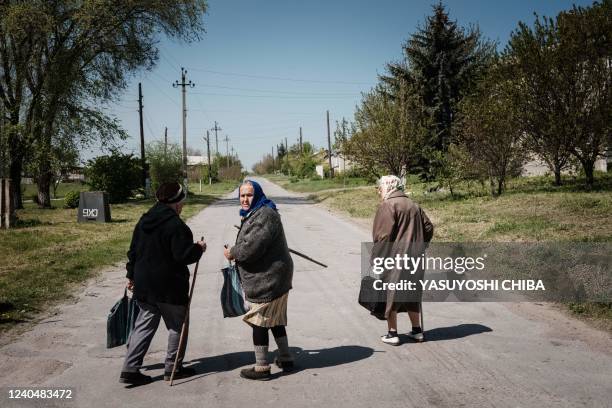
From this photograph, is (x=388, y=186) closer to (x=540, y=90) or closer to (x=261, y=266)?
(x=261, y=266)

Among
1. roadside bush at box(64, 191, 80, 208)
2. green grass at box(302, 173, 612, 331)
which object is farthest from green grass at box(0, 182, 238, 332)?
roadside bush at box(64, 191, 80, 208)

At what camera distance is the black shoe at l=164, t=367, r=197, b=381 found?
429 cm

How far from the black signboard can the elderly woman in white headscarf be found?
15.3 metres

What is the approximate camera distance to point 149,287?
412 cm

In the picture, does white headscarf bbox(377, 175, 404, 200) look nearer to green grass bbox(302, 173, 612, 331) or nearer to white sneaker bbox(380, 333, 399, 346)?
white sneaker bbox(380, 333, 399, 346)

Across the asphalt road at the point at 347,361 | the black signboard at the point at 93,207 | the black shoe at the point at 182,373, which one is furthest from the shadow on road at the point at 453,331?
the black signboard at the point at 93,207

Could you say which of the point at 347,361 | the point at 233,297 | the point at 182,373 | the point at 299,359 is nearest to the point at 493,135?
the point at 347,361

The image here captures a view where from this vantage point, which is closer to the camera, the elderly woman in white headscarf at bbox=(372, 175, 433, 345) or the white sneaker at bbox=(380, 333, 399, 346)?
the elderly woman in white headscarf at bbox=(372, 175, 433, 345)

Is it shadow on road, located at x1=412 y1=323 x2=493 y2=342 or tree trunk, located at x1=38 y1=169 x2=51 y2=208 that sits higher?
tree trunk, located at x1=38 y1=169 x2=51 y2=208

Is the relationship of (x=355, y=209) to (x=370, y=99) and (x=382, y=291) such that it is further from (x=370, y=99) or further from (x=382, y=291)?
(x=382, y=291)

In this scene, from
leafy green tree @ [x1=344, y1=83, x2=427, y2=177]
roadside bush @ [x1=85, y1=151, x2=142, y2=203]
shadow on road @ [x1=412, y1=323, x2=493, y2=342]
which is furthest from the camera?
roadside bush @ [x1=85, y1=151, x2=142, y2=203]

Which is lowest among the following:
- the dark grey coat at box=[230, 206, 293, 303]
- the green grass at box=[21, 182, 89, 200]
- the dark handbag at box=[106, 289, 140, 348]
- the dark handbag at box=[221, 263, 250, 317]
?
the dark handbag at box=[106, 289, 140, 348]

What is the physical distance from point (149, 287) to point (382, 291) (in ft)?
7.53

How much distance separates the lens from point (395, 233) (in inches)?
199
